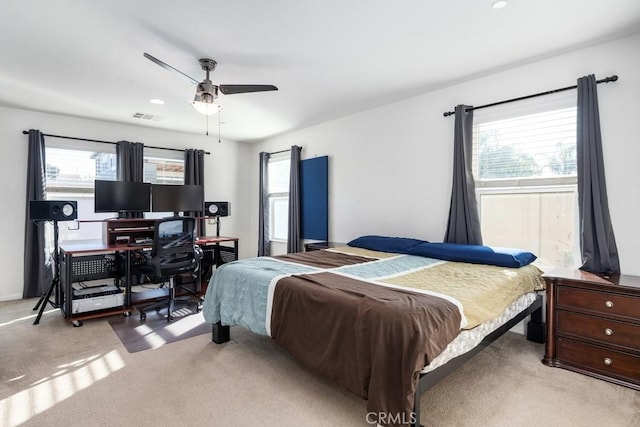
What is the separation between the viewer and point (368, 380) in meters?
1.65

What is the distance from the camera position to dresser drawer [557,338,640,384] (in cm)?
212

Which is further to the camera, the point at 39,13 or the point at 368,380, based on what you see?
the point at 39,13

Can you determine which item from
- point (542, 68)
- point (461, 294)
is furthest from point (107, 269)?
point (542, 68)

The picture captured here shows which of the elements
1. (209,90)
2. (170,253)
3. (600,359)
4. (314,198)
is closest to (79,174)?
(170,253)

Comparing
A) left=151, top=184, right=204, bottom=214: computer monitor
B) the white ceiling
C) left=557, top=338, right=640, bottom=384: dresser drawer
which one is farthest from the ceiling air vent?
left=557, top=338, right=640, bottom=384: dresser drawer

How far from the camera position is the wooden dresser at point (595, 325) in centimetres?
211

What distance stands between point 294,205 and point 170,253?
219 centimetres

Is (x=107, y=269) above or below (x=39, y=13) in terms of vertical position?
below

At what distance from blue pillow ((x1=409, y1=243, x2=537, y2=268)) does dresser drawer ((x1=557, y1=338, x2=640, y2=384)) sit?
2.06 feet

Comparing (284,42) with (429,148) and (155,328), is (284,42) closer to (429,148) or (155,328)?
(429,148)

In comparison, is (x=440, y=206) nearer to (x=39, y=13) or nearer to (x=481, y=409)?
(x=481, y=409)

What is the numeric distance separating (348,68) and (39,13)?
2.30 meters

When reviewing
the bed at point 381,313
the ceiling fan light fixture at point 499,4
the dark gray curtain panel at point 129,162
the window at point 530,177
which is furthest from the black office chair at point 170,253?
the ceiling fan light fixture at point 499,4

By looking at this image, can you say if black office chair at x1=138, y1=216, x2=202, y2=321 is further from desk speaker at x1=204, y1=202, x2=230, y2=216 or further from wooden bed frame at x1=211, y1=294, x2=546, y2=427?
desk speaker at x1=204, y1=202, x2=230, y2=216
